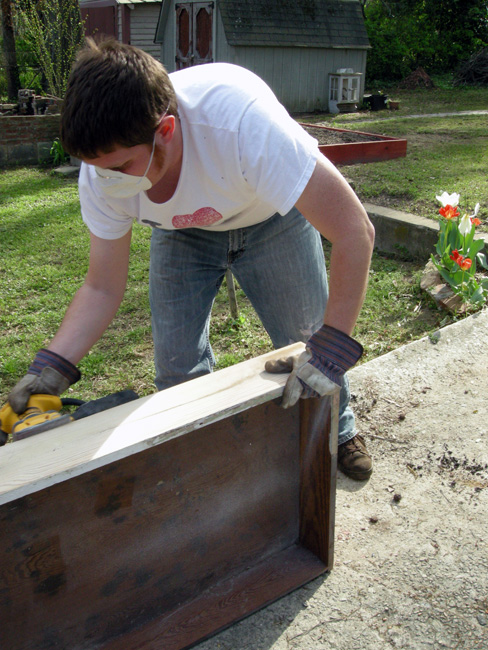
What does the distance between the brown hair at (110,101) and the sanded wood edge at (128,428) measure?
0.67 m

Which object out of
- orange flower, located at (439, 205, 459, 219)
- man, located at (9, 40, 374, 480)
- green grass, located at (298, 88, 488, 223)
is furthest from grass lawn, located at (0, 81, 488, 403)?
man, located at (9, 40, 374, 480)

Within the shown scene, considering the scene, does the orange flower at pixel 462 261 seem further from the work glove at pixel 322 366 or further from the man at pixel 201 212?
the work glove at pixel 322 366

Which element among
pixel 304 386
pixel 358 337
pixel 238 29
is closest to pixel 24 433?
pixel 304 386

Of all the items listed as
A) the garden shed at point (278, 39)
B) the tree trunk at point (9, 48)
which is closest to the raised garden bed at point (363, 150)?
the garden shed at point (278, 39)

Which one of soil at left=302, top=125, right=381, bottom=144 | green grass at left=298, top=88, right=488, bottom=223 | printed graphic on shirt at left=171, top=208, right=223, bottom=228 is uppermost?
printed graphic on shirt at left=171, top=208, right=223, bottom=228

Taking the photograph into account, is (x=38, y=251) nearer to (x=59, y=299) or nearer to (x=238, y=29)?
(x=59, y=299)

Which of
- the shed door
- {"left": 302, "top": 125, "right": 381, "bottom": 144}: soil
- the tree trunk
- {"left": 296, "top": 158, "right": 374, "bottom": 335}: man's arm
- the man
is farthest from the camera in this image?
the shed door

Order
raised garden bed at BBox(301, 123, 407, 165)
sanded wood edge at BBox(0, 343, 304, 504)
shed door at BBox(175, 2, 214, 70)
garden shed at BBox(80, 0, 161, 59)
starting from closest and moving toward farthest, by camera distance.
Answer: sanded wood edge at BBox(0, 343, 304, 504), raised garden bed at BBox(301, 123, 407, 165), shed door at BBox(175, 2, 214, 70), garden shed at BBox(80, 0, 161, 59)

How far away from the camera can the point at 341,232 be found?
158 cm

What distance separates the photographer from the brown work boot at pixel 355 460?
2.31 meters

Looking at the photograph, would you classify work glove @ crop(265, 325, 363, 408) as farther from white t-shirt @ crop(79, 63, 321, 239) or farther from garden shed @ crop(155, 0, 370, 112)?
garden shed @ crop(155, 0, 370, 112)

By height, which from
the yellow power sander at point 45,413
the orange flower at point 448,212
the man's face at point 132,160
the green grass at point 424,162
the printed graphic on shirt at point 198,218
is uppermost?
the man's face at point 132,160

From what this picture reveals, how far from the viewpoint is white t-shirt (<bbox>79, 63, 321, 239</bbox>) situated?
1.51 meters

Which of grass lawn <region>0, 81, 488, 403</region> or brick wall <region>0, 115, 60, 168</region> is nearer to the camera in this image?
grass lawn <region>0, 81, 488, 403</region>
